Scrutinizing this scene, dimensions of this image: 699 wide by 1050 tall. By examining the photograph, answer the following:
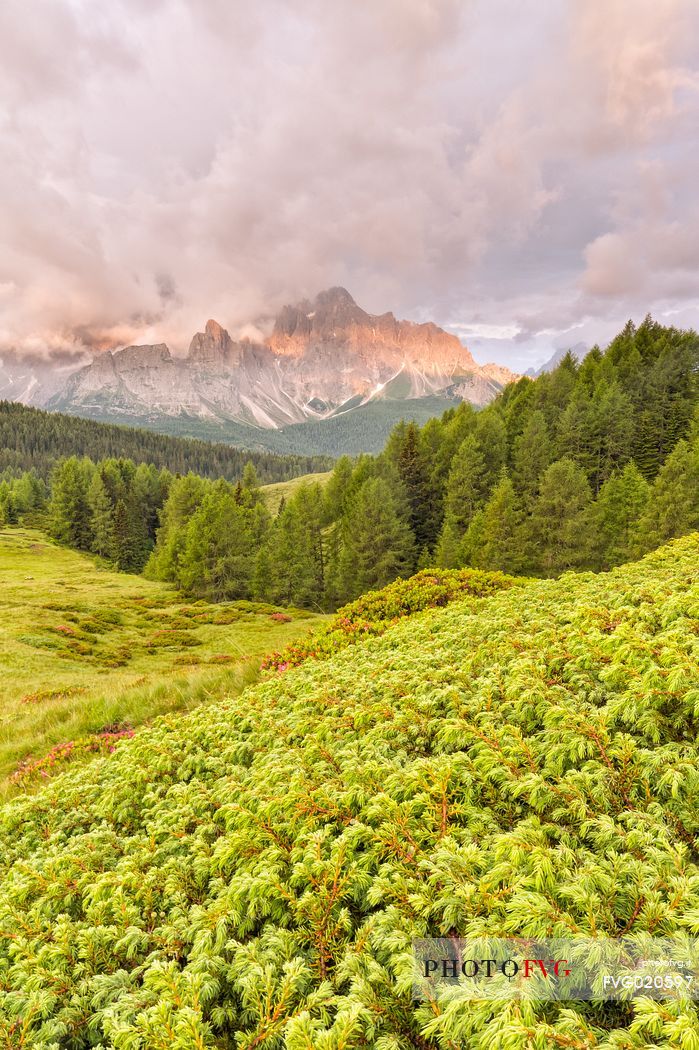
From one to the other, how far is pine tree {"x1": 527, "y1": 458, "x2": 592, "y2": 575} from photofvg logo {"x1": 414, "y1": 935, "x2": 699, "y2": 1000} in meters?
48.0

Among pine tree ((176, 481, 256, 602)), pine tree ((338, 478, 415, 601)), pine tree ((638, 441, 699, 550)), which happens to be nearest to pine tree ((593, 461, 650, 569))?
pine tree ((638, 441, 699, 550))

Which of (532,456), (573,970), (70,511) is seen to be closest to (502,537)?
(532,456)

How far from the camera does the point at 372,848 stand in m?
4.26

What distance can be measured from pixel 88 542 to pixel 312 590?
62.5 m

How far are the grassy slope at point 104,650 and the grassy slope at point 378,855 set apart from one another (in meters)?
6.25

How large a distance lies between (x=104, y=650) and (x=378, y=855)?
102ft

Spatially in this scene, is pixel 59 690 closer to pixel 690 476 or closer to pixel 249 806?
pixel 249 806

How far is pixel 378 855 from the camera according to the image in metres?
4.18

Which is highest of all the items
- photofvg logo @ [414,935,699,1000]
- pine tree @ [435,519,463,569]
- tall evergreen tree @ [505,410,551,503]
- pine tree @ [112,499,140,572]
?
tall evergreen tree @ [505,410,551,503]

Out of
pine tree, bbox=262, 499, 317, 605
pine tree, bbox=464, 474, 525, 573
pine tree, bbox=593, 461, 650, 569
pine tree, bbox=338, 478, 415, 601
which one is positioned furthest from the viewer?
pine tree, bbox=262, 499, 317, 605

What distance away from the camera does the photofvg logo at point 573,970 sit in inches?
105

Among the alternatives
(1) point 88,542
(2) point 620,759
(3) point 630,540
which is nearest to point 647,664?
(2) point 620,759

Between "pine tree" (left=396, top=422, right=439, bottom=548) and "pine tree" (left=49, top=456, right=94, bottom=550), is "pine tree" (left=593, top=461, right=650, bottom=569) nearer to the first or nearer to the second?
"pine tree" (left=396, top=422, right=439, bottom=548)

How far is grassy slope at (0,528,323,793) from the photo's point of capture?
528 inches
